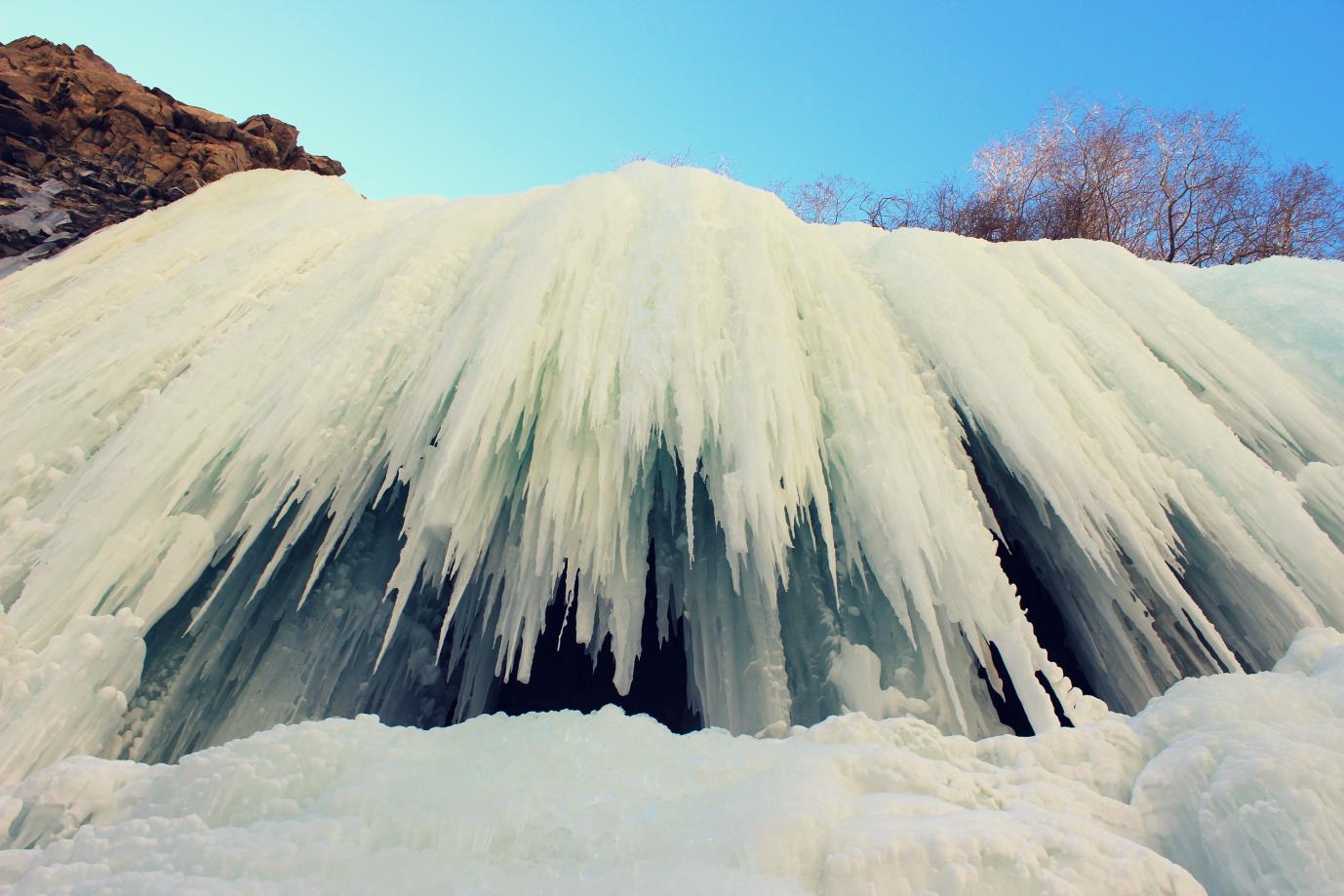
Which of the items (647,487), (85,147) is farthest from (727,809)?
(85,147)

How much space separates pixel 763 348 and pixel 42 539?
8.51ft

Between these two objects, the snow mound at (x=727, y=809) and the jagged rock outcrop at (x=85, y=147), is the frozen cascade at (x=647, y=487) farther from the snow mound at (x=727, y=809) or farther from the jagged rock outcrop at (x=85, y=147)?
the jagged rock outcrop at (x=85, y=147)

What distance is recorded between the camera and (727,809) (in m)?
1.40

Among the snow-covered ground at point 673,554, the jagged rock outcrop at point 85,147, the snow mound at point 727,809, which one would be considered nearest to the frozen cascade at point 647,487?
the snow-covered ground at point 673,554

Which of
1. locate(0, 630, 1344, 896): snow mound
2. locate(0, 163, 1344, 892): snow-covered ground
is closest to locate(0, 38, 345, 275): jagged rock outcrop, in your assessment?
locate(0, 163, 1344, 892): snow-covered ground

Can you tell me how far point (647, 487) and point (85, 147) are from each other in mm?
5463

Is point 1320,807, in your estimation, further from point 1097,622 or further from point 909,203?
point 909,203

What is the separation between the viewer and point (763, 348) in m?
2.68

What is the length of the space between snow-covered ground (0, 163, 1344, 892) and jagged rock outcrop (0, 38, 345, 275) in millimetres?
1240

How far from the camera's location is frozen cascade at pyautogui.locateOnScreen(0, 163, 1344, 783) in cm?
232

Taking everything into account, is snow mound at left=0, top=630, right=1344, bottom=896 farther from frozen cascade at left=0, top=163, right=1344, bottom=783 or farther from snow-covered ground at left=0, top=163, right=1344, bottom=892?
frozen cascade at left=0, top=163, right=1344, bottom=783

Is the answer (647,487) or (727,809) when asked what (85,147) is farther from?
(727,809)

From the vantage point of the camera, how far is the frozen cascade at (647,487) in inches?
91.4

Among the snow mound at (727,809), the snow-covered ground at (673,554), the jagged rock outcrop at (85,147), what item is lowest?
the snow mound at (727,809)
